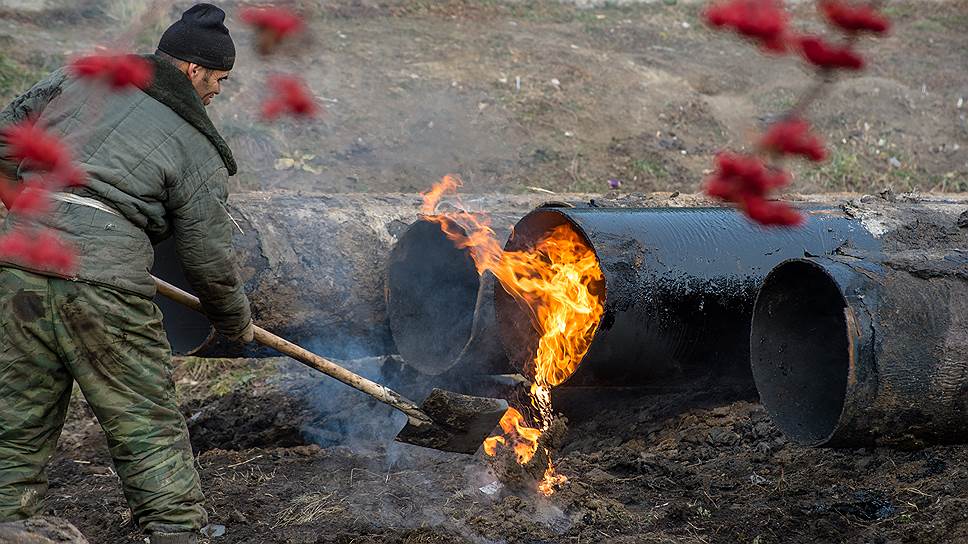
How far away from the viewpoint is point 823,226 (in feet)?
17.7

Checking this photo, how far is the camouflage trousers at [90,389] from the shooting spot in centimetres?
389

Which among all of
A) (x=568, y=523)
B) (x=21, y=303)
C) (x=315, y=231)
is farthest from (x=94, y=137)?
(x=568, y=523)

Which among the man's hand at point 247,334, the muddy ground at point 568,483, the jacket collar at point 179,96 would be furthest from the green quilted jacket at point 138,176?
the muddy ground at point 568,483

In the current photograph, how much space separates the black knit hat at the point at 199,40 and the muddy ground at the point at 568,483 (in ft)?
7.09

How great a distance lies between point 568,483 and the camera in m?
5.17

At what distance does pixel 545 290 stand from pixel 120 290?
7.85 feet

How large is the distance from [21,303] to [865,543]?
139 inches

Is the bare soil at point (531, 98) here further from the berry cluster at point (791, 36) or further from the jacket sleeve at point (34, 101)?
the berry cluster at point (791, 36)

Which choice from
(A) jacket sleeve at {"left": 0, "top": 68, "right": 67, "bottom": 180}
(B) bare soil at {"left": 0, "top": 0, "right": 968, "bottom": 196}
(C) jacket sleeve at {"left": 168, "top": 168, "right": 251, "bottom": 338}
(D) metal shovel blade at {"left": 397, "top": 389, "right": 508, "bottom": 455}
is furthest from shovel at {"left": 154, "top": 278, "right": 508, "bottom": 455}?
(B) bare soil at {"left": 0, "top": 0, "right": 968, "bottom": 196}

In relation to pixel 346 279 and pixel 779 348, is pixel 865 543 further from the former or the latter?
pixel 346 279

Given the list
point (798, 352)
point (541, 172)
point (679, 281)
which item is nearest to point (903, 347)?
point (798, 352)

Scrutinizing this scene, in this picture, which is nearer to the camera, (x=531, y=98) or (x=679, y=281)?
(x=679, y=281)

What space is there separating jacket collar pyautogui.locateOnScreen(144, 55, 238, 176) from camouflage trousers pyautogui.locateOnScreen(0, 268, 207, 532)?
75cm

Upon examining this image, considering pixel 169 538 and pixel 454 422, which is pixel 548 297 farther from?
pixel 169 538
